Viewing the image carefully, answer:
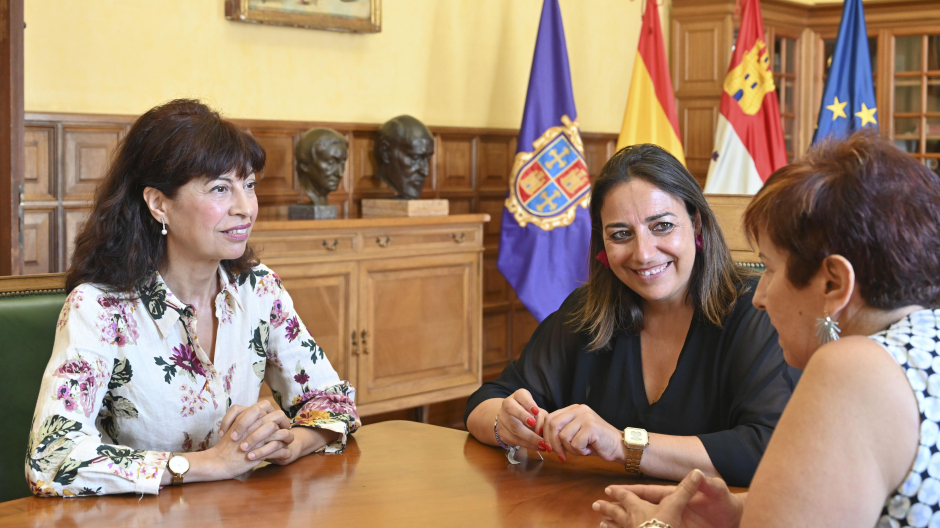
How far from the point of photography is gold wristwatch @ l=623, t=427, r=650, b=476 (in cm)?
158

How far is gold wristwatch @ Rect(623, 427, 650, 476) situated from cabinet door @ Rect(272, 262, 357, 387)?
7.91 ft

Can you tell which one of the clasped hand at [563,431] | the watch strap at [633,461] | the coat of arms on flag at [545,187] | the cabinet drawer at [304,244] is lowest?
the watch strap at [633,461]

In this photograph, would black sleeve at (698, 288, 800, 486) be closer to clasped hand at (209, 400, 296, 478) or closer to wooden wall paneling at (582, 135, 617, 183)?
clasped hand at (209, 400, 296, 478)

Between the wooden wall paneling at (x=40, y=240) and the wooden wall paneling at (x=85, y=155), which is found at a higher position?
the wooden wall paneling at (x=85, y=155)

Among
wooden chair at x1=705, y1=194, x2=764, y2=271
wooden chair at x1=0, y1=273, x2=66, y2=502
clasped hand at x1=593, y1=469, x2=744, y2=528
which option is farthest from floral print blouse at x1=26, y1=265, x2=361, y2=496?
wooden chair at x1=705, y1=194, x2=764, y2=271

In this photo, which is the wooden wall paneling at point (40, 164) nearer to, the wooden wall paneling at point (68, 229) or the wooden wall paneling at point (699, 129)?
the wooden wall paneling at point (68, 229)

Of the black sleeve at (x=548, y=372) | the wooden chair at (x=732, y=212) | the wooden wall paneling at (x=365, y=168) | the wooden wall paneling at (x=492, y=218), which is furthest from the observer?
the wooden wall paneling at (x=492, y=218)

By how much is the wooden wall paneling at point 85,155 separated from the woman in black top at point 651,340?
2.53 m

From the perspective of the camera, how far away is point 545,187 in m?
4.81

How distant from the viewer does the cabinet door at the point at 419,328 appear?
4094mm

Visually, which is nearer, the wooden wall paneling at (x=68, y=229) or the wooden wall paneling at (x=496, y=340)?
the wooden wall paneling at (x=68, y=229)

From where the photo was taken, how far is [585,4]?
568cm

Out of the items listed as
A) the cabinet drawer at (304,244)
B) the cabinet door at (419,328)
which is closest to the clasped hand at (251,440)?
the cabinet drawer at (304,244)

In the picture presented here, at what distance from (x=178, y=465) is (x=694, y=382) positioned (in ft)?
3.39
